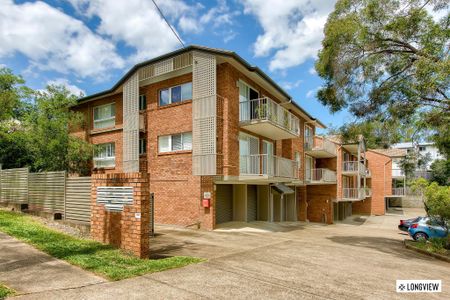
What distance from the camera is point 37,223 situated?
10.7 metres

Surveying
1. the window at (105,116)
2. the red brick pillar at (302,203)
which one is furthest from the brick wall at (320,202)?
the window at (105,116)

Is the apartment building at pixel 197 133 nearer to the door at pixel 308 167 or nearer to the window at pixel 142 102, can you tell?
the window at pixel 142 102

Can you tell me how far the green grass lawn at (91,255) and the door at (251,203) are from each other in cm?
1205

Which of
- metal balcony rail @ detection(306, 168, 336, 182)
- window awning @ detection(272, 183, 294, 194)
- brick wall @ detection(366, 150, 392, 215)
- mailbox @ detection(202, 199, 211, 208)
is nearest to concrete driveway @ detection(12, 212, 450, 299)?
mailbox @ detection(202, 199, 211, 208)

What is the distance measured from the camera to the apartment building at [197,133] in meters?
15.2

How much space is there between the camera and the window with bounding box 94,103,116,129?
20016mm

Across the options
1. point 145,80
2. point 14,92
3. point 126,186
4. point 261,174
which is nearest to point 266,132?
point 261,174

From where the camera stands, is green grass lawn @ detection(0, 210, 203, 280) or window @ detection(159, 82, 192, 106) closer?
green grass lawn @ detection(0, 210, 203, 280)

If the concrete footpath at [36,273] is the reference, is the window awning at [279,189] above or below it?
above

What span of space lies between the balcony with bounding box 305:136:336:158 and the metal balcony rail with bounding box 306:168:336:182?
1628mm

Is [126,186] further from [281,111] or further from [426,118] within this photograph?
[281,111]

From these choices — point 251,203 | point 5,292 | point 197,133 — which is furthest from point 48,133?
point 5,292

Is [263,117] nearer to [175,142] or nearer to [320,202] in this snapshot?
[175,142]

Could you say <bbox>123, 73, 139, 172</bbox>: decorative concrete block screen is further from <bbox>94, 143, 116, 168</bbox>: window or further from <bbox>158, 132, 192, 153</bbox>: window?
<bbox>94, 143, 116, 168</bbox>: window
